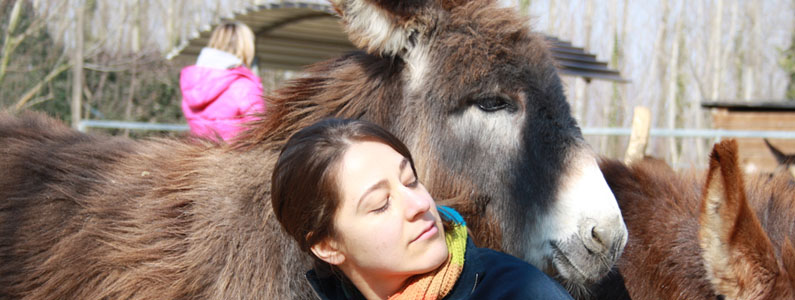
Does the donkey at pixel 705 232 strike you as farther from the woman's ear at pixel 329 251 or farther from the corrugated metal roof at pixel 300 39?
the corrugated metal roof at pixel 300 39

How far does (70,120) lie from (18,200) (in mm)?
12392

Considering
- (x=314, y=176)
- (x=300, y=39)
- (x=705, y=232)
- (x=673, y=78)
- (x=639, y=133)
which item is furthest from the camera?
(x=673, y=78)

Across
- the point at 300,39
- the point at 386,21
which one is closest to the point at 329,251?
the point at 386,21

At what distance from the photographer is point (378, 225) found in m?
1.66

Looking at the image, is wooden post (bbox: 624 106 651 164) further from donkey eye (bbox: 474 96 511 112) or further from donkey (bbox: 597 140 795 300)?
donkey eye (bbox: 474 96 511 112)

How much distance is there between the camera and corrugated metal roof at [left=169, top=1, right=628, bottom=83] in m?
6.85

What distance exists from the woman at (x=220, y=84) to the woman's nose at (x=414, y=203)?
2797mm

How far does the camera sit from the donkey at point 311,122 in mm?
2184

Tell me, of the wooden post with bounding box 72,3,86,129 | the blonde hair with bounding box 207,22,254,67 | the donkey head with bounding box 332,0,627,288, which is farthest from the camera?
the wooden post with bounding box 72,3,86,129

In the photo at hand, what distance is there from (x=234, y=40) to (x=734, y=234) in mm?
3753

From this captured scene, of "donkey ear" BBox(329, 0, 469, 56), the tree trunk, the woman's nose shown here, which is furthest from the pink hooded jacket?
the tree trunk

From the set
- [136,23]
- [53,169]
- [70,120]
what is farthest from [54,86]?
[53,169]

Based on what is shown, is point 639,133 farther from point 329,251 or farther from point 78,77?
point 78,77

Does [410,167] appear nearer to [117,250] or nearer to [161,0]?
[117,250]
